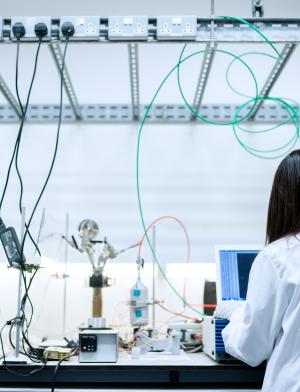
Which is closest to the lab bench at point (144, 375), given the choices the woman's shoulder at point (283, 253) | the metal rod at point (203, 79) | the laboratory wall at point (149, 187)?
the woman's shoulder at point (283, 253)

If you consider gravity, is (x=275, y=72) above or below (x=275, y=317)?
above

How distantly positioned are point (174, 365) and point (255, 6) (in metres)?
1.39

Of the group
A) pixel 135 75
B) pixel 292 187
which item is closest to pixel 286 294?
pixel 292 187

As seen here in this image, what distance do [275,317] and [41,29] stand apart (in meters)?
1.30

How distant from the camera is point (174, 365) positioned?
1.62m

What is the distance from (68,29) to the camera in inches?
72.6

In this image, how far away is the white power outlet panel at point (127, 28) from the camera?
6.07 feet

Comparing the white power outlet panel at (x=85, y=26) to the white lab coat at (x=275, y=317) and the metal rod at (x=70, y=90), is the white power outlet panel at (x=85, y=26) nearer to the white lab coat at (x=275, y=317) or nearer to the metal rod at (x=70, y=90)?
the metal rod at (x=70, y=90)

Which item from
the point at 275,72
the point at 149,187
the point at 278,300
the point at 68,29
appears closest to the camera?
the point at 278,300

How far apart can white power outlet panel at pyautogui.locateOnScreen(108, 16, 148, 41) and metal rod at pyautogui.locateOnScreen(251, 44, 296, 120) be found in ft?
2.20

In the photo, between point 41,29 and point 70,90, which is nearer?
point 41,29

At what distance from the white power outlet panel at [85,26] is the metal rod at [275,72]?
83 cm

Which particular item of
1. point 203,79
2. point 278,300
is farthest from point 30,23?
point 278,300

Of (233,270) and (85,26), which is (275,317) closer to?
(233,270)
